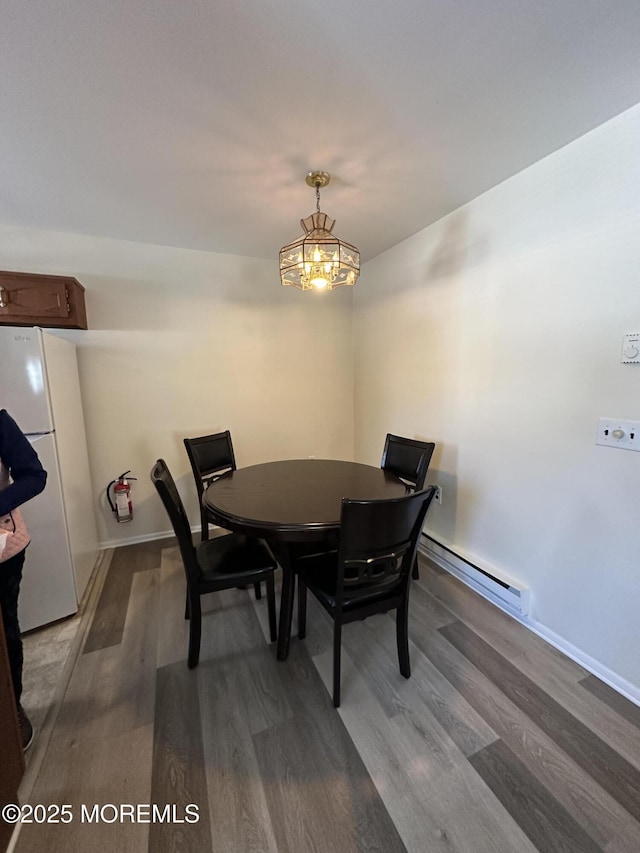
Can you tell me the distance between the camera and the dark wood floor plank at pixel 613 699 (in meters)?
1.40

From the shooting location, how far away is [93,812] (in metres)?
1.09

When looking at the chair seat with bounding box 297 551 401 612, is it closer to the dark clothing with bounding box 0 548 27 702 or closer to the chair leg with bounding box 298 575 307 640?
the chair leg with bounding box 298 575 307 640

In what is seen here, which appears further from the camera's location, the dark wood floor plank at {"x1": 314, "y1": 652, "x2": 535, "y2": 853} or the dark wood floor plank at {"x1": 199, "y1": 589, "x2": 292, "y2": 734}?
the dark wood floor plank at {"x1": 199, "y1": 589, "x2": 292, "y2": 734}

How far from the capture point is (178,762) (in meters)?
1.22

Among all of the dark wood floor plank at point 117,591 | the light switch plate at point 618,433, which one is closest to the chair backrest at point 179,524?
the dark wood floor plank at point 117,591

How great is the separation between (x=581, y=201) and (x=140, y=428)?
321cm

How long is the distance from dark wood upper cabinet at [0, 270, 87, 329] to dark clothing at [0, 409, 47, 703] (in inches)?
50.8

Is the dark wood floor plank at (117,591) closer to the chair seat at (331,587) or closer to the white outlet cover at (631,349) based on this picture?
the chair seat at (331,587)

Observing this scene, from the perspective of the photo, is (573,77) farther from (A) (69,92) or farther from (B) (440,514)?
(B) (440,514)

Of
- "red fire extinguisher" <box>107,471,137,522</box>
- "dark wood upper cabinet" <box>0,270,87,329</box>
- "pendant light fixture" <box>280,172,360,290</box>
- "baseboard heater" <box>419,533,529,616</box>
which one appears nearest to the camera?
"pendant light fixture" <box>280,172,360,290</box>

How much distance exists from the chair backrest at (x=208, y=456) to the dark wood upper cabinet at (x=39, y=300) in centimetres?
116

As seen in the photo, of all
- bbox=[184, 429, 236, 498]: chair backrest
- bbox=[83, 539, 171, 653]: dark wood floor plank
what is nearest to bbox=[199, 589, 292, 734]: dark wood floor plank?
bbox=[83, 539, 171, 653]: dark wood floor plank

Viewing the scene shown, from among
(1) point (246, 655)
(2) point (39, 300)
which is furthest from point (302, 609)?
(2) point (39, 300)

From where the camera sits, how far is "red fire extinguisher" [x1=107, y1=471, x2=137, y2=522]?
2.73 m
